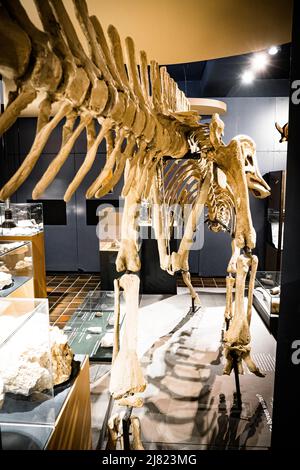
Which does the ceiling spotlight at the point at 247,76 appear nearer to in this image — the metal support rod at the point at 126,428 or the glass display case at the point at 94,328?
the glass display case at the point at 94,328

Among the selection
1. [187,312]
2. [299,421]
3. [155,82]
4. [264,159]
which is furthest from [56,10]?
[264,159]

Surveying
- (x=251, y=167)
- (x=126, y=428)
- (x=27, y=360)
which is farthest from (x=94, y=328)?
(x=251, y=167)

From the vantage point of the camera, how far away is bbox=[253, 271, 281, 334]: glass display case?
4.77 m

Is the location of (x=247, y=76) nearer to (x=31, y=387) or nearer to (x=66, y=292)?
(x=66, y=292)

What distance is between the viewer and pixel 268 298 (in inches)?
209

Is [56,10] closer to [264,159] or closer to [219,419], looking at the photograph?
[219,419]

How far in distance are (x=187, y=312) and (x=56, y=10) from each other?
511 cm

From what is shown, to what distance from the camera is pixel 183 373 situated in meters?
3.78

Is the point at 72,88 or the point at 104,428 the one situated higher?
the point at 72,88

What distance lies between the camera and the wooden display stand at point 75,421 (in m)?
1.81

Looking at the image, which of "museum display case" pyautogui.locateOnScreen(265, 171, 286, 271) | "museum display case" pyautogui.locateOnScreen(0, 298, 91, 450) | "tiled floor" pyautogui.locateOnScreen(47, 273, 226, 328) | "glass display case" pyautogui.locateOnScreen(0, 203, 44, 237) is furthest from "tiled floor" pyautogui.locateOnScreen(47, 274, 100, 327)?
"museum display case" pyautogui.locateOnScreen(265, 171, 286, 271)

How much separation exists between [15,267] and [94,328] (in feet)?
4.03

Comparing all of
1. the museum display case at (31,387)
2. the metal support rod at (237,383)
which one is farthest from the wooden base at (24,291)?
the metal support rod at (237,383)

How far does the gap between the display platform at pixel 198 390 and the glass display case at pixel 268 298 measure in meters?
0.16
